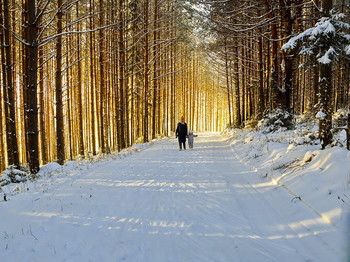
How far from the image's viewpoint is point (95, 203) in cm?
517

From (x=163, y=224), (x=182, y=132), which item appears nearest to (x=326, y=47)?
(x=163, y=224)

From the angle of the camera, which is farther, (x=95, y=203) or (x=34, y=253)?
(x=95, y=203)

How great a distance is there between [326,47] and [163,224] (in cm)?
581

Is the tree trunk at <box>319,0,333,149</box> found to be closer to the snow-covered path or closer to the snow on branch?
the snow on branch

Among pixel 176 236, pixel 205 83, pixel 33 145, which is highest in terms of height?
pixel 205 83

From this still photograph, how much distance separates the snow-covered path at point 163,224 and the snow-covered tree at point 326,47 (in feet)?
7.33

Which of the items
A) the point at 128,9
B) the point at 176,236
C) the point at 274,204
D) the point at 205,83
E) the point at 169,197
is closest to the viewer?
the point at 176,236

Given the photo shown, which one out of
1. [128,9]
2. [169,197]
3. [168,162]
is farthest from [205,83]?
[169,197]

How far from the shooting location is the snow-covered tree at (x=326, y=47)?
5.96m

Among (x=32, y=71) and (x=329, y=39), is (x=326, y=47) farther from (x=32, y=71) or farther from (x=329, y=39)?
(x=32, y=71)

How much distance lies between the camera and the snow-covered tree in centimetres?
596

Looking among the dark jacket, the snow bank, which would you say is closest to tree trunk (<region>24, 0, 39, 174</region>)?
the snow bank

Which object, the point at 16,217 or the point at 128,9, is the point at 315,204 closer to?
the point at 16,217

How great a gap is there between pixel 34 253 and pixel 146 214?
1890mm
